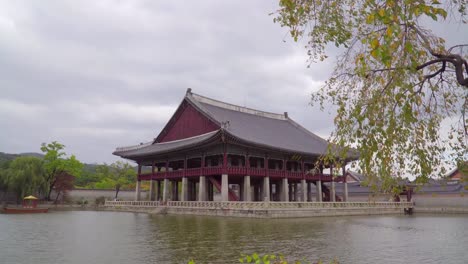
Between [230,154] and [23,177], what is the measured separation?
93.4ft

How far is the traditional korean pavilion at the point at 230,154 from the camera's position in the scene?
38.4 m

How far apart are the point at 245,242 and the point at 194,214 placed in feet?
67.5

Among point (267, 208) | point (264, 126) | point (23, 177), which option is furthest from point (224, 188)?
point (23, 177)

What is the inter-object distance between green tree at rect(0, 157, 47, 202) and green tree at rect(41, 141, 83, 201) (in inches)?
139

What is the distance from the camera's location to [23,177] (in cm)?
4719

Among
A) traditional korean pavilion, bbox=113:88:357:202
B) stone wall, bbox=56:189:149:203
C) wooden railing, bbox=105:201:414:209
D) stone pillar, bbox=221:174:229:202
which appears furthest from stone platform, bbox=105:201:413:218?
stone wall, bbox=56:189:149:203

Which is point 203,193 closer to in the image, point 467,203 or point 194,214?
point 194,214

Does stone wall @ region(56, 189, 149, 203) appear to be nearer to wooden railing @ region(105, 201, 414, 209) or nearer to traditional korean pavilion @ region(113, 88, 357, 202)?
traditional korean pavilion @ region(113, 88, 357, 202)

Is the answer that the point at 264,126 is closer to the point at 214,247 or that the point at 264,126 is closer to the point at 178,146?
the point at 178,146

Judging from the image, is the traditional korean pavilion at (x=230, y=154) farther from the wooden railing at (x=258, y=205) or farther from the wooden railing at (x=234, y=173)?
the wooden railing at (x=258, y=205)

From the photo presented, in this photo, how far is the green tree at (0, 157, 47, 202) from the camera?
1857 inches

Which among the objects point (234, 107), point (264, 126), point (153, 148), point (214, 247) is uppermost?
point (234, 107)

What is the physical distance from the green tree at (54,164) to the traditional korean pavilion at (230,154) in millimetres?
7950

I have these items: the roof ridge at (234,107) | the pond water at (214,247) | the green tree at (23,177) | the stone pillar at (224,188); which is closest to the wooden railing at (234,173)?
the stone pillar at (224,188)
